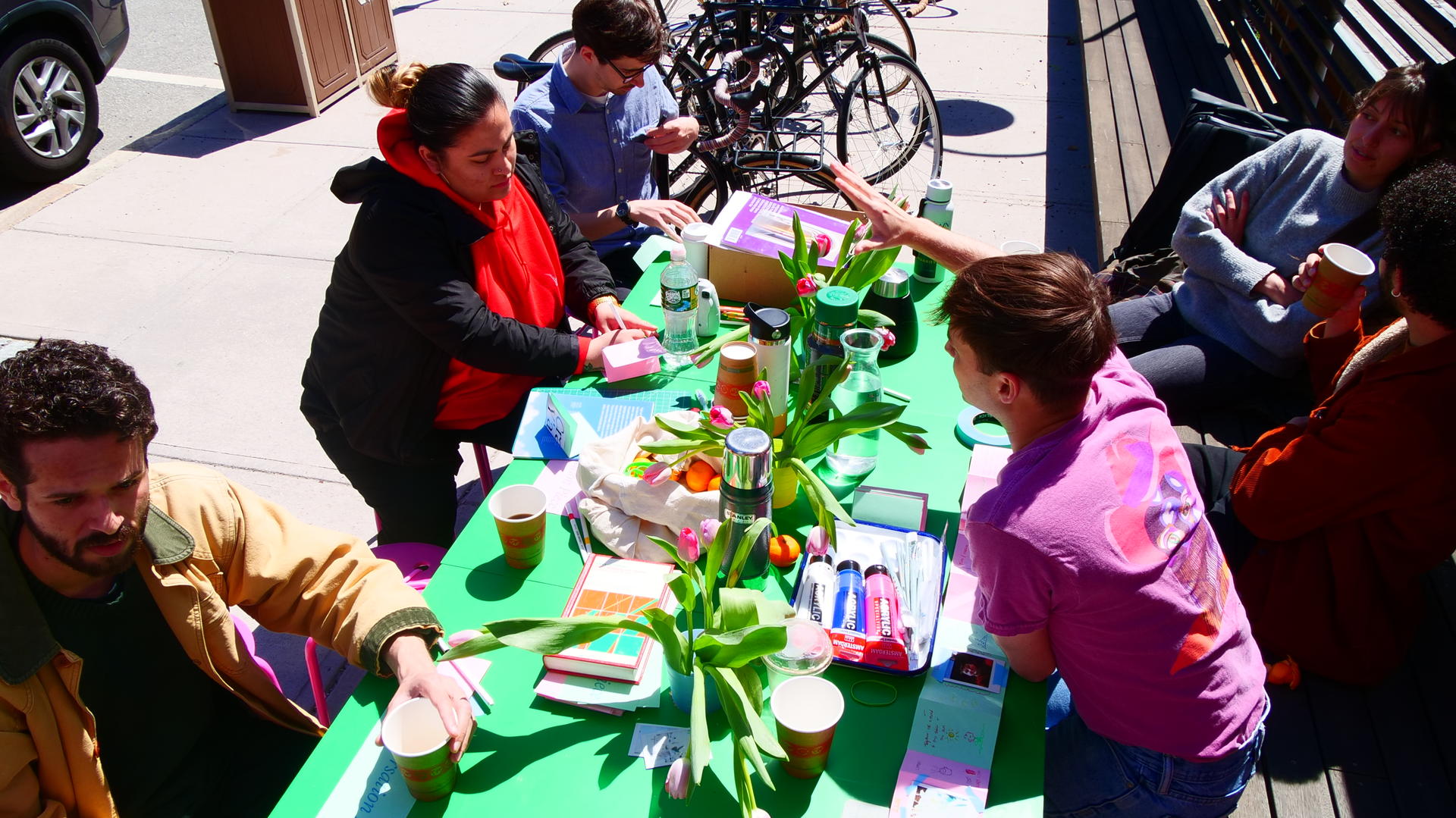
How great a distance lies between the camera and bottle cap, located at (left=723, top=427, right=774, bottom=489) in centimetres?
170

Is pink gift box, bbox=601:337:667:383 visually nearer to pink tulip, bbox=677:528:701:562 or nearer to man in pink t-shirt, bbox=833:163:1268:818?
pink tulip, bbox=677:528:701:562

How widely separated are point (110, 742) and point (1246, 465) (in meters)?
2.70

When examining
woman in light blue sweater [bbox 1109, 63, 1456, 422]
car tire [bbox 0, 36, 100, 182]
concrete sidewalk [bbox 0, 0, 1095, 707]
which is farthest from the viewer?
car tire [bbox 0, 36, 100, 182]

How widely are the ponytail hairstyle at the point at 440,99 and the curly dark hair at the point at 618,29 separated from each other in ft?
3.03

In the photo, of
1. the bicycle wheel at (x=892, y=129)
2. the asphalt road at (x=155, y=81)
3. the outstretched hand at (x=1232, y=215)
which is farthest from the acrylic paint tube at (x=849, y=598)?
the asphalt road at (x=155, y=81)

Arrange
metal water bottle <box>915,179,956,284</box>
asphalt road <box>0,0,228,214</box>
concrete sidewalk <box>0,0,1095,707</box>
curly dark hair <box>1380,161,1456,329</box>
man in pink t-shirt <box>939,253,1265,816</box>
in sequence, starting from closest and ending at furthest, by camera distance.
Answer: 1. man in pink t-shirt <box>939,253,1265,816</box>
2. curly dark hair <box>1380,161,1456,329</box>
3. metal water bottle <box>915,179,956,284</box>
4. concrete sidewalk <box>0,0,1095,707</box>
5. asphalt road <box>0,0,228,214</box>

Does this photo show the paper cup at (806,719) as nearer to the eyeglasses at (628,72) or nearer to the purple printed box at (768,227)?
the purple printed box at (768,227)

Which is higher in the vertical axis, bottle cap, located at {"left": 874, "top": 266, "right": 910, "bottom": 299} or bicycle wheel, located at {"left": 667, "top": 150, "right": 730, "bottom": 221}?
bottle cap, located at {"left": 874, "top": 266, "right": 910, "bottom": 299}

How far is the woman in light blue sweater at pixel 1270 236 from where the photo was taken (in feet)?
9.26

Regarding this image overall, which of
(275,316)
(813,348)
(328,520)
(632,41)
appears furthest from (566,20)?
(813,348)

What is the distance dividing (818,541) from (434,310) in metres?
1.26

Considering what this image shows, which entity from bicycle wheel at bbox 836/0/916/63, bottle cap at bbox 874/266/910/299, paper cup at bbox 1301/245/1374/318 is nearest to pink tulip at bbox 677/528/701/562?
bottle cap at bbox 874/266/910/299

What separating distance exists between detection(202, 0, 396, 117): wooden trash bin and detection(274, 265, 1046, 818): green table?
6062 mm

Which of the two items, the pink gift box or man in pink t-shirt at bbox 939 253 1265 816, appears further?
the pink gift box
